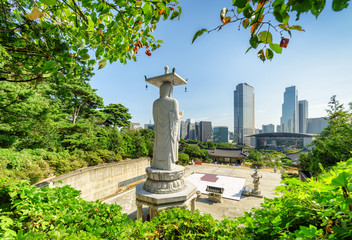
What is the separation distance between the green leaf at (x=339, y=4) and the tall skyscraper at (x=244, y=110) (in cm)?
8441

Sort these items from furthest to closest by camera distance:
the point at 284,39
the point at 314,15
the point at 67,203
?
the point at 67,203
the point at 284,39
the point at 314,15

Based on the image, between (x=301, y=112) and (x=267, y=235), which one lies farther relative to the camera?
(x=301, y=112)

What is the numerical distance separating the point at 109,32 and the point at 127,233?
234cm

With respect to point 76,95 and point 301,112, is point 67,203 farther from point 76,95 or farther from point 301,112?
point 301,112

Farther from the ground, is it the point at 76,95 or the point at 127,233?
the point at 76,95

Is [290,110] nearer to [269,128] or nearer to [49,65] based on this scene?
[269,128]

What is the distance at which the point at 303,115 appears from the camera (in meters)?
106

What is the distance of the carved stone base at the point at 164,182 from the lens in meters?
4.20

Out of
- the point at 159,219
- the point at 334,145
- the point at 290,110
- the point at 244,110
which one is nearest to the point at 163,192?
the point at 159,219

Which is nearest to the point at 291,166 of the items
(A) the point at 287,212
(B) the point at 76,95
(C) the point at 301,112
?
(A) the point at 287,212

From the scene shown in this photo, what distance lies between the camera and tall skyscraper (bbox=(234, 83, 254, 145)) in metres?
80.3

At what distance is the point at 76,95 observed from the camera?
Result: 470 inches

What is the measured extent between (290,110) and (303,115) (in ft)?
37.1

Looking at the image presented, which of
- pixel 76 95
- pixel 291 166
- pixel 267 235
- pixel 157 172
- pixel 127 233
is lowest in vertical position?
pixel 291 166
